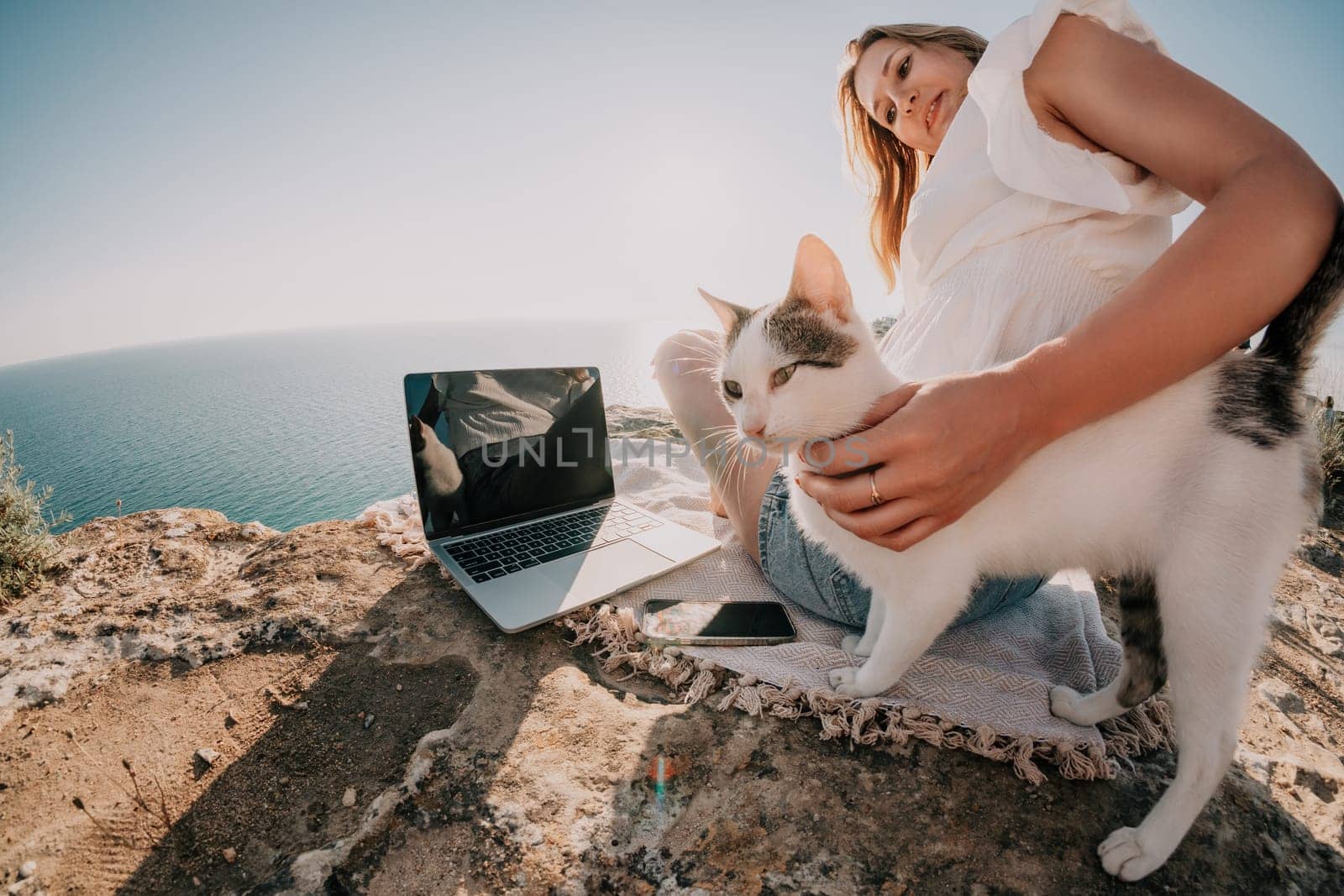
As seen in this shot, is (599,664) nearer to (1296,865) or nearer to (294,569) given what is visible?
(294,569)

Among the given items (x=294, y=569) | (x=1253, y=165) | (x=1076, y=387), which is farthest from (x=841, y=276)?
(x=294, y=569)

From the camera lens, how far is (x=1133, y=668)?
3.39 ft

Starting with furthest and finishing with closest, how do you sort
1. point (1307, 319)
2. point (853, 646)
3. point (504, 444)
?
point (504, 444), point (853, 646), point (1307, 319)

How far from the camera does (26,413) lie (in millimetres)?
2879

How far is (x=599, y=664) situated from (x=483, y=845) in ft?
1.61

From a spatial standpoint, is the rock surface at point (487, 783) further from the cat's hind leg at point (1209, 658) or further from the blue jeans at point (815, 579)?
the blue jeans at point (815, 579)

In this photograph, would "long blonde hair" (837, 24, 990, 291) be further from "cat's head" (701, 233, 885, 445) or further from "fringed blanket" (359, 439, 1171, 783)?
"fringed blanket" (359, 439, 1171, 783)

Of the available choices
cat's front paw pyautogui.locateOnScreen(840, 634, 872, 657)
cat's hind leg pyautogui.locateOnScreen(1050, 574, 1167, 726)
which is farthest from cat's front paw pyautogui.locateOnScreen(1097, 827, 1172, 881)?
cat's front paw pyautogui.locateOnScreen(840, 634, 872, 657)

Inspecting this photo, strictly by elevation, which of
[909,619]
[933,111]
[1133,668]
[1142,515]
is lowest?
[1133,668]

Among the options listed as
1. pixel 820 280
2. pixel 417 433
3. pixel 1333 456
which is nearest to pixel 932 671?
pixel 820 280

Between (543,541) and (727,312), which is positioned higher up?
(727,312)

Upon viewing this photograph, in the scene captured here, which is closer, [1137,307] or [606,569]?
[1137,307]

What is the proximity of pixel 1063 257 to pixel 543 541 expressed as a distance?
1.58 meters

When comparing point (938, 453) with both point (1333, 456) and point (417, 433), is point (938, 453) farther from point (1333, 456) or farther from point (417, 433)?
point (1333, 456)
